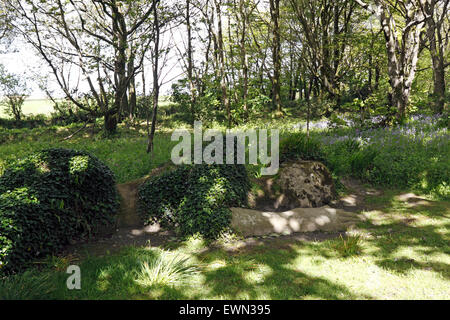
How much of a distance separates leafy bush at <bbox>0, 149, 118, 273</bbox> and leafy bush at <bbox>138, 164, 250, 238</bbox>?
0.84m

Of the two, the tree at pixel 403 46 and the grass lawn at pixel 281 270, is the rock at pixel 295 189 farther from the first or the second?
the tree at pixel 403 46

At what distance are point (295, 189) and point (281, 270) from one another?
3.24 metres

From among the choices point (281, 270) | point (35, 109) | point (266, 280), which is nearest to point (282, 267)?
point (281, 270)

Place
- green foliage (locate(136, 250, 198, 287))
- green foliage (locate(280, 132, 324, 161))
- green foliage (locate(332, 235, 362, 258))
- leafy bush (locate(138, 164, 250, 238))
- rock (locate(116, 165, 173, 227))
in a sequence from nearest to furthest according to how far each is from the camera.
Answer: green foliage (locate(136, 250, 198, 287)), green foliage (locate(332, 235, 362, 258)), leafy bush (locate(138, 164, 250, 238)), rock (locate(116, 165, 173, 227)), green foliage (locate(280, 132, 324, 161))

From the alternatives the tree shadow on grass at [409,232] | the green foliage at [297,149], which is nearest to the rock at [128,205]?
the green foliage at [297,149]

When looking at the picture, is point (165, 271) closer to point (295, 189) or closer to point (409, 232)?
point (295, 189)

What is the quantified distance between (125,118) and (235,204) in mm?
15259

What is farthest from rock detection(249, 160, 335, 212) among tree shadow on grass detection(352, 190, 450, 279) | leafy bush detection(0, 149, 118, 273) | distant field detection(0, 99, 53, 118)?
distant field detection(0, 99, 53, 118)

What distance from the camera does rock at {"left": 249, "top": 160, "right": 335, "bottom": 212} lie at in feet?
23.5

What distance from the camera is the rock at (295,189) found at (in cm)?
715

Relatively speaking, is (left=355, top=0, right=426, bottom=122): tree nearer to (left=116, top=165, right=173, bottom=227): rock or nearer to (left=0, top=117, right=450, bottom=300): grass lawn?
(left=0, top=117, right=450, bottom=300): grass lawn

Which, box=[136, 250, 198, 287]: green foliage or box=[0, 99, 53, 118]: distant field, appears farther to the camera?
box=[0, 99, 53, 118]: distant field

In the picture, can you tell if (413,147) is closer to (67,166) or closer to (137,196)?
(137,196)

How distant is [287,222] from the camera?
601 cm
